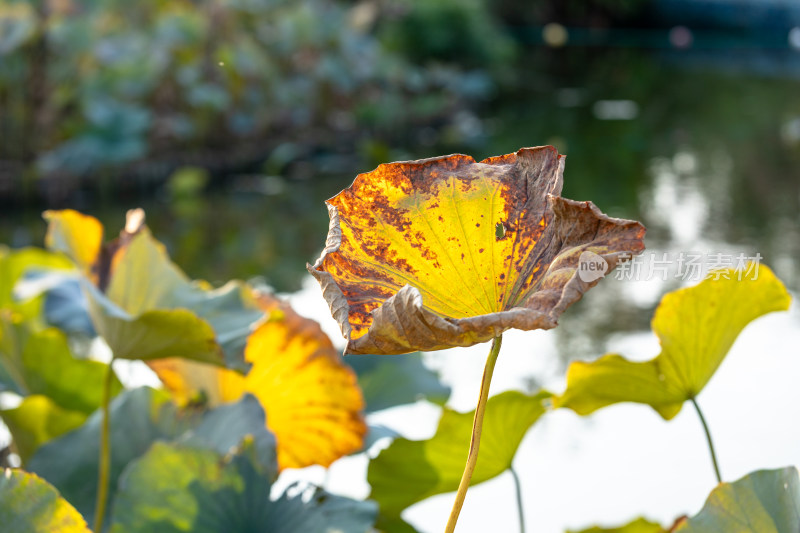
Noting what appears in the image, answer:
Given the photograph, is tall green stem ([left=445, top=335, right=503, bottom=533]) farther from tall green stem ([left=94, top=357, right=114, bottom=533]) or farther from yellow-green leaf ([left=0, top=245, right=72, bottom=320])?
yellow-green leaf ([left=0, top=245, right=72, bottom=320])

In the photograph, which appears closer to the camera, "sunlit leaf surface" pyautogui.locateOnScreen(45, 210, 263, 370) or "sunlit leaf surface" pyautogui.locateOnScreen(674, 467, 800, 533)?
"sunlit leaf surface" pyautogui.locateOnScreen(674, 467, 800, 533)

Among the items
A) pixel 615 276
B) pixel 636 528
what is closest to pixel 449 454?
pixel 636 528

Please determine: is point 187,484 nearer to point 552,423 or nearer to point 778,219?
point 552,423

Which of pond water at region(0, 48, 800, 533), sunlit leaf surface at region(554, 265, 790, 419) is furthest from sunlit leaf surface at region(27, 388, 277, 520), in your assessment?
pond water at region(0, 48, 800, 533)

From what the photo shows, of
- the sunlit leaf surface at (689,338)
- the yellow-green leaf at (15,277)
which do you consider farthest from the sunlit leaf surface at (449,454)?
the yellow-green leaf at (15,277)

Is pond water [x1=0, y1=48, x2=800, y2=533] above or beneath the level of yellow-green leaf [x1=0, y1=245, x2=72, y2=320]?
above

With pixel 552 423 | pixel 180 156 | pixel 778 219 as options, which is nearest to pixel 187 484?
pixel 552 423

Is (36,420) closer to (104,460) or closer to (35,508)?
(104,460)
